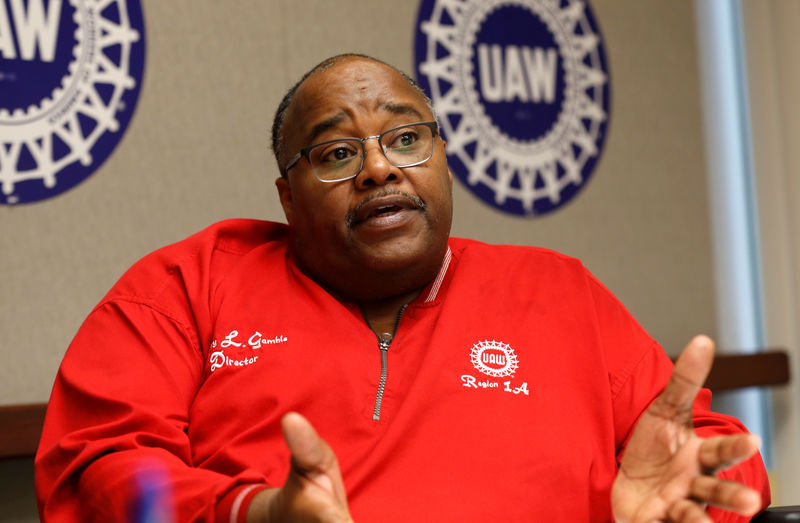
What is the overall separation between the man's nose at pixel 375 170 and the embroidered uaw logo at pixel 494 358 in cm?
32

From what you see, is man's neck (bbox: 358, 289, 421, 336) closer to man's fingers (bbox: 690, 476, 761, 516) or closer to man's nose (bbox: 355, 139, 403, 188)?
man's nose (bbox: 355, 139, 403, 188)

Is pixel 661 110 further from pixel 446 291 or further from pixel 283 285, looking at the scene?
pixel 283 285

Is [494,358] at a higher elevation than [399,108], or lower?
lower

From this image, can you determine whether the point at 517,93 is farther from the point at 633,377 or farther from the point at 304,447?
the point at 304,447

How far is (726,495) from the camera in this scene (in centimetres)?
93

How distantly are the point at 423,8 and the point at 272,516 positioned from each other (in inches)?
70.3

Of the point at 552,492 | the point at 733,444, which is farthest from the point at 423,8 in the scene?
the point at 733,444

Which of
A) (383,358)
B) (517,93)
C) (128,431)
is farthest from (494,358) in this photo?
(517,93)

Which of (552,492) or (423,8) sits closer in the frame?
(552,492)

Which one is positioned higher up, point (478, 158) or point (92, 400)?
point (478, 158)

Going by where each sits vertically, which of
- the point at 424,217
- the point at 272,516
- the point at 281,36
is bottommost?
the point at 272,516

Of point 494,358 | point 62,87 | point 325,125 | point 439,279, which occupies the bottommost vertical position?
point 494,358

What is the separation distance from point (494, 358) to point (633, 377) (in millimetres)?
244

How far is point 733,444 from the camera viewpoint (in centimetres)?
94
